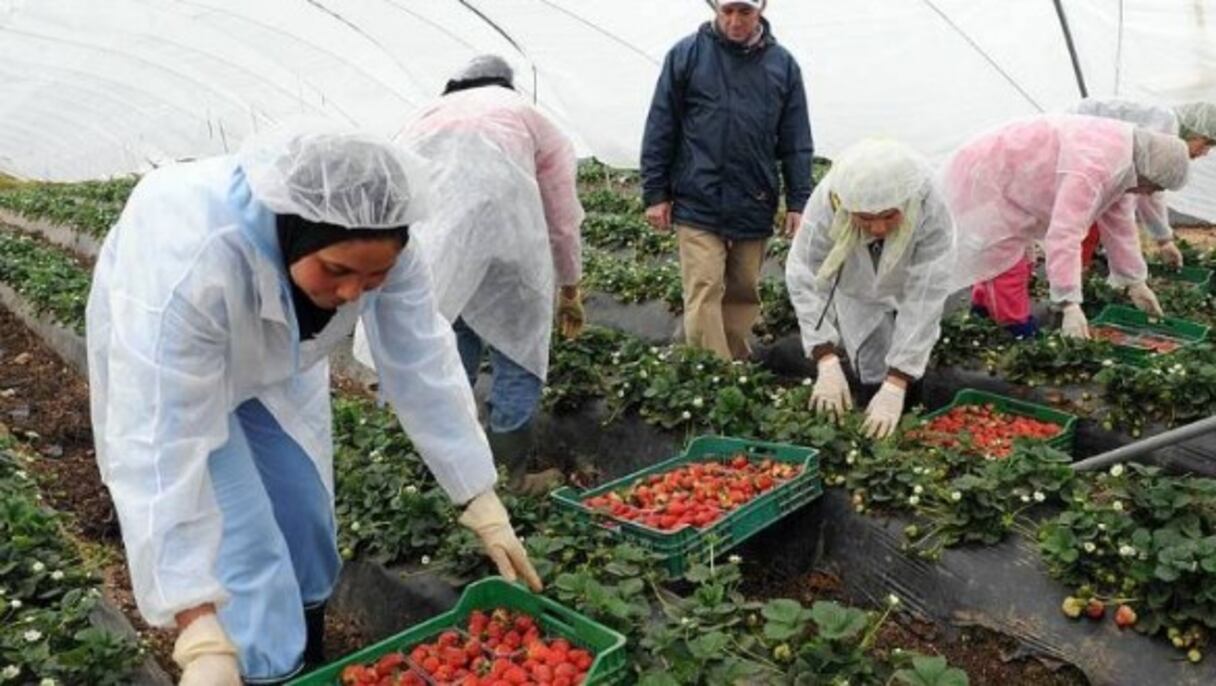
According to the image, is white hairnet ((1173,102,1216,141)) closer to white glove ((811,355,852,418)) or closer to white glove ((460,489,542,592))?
white glove ((811,355,852,418))

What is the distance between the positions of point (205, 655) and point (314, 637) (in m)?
0.96

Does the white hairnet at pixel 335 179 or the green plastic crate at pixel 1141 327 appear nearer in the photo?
the white hairnet at pixel 335 179

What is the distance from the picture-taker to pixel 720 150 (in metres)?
4.83

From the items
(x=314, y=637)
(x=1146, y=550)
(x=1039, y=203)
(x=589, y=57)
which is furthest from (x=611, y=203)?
(x=1146, y=550)

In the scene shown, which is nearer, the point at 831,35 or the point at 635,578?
the point at 635,578

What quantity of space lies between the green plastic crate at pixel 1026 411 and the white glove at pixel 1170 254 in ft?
7.73

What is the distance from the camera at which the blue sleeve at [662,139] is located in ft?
16.2

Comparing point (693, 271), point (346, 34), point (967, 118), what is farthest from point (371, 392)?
point (346, 34)

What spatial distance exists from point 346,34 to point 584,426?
28.7 feet

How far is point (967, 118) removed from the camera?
20.2ft

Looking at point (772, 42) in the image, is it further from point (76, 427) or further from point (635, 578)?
point (76, 427)

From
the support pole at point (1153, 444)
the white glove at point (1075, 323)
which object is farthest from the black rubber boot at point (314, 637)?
the white glove at point (1075, 323)

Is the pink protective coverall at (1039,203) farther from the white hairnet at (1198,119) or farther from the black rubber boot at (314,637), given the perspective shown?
the black rubber boot at (314,637)

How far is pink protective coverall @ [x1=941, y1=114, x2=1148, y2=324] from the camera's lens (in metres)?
4.52
